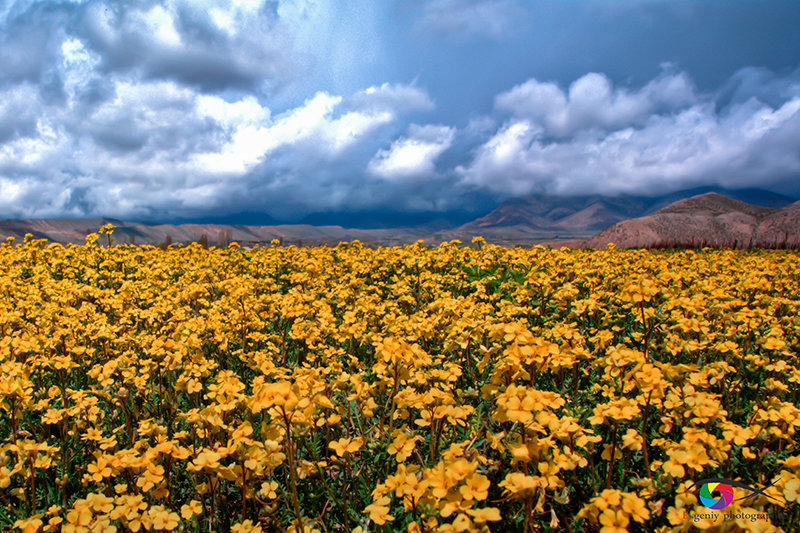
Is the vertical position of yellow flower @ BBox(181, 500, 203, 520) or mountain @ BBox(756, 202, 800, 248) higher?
mountain @ BBox(756, 202, 800, 248)

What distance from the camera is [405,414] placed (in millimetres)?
2561

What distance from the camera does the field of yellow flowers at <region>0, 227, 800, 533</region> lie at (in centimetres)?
190

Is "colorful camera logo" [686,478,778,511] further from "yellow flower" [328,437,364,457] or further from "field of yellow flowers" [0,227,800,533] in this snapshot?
"yellow flower" [328,437,364,457]

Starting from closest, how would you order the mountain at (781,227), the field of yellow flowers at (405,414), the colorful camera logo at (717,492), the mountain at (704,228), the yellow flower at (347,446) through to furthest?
the colorful camera logo at (717,492), the field of yellow flowers at (405,414), the yellow flower at (347,446), the mountain at (781,227), the mountain at (704,228)

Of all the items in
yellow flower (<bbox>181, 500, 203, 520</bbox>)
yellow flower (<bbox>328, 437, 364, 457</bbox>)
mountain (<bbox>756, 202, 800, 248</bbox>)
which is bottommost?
yellow flower (<bbox>181, 500, 203, 520</bbox>)

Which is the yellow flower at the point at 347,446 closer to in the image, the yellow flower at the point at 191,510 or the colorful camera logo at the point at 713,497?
the yellow flower at the point at 191,510

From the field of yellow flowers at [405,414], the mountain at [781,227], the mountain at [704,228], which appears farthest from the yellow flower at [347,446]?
the mountain at [781,227]

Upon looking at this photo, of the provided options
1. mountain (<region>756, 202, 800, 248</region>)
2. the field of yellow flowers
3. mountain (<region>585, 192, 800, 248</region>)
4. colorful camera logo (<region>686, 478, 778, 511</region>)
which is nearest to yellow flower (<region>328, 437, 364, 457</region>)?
the field of yellow flowers

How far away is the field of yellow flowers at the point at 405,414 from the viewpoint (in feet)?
6.24

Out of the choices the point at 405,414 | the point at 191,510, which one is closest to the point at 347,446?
the point at 405,414

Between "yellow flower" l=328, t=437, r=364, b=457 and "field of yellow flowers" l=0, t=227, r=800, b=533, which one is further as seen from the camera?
"yellow flower" l=328, t=437, r=364, b=457

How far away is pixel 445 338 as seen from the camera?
4.55 m

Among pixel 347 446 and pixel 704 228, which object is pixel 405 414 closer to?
pixel 347 446

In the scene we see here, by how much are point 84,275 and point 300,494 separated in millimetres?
8035
